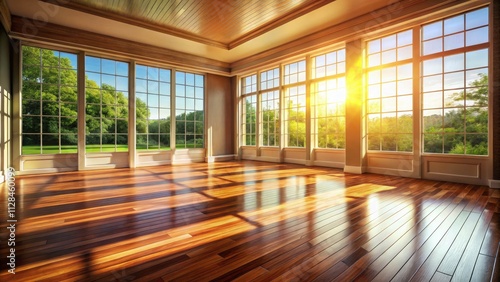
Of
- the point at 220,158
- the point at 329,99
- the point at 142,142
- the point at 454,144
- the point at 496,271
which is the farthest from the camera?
the point at 220,158

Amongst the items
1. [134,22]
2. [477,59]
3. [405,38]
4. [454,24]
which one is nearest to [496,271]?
[477,59]

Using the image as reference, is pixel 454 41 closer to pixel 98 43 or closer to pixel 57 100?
pixel 98 43

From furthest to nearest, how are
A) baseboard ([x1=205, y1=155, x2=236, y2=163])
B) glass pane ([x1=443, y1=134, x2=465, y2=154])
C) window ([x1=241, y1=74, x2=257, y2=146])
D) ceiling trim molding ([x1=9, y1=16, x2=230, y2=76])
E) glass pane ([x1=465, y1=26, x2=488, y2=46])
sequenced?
1. window ([x1=241, y1=74, x2=257, y2=146])
2. baseboard ([x1=205, y1=155, x2=236, y2=163])
3. ceiling trim molding ([x1=9, y1=16, x2=230, y2=76])
4. glass pane ([x1=443, y1=134, x2=465, y2=154])
5. glass pane ([x1=465, y1=26, x2=488, y2=46])

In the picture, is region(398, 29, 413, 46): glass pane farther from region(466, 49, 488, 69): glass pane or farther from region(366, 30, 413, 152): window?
region(466, 49, 488, 69): glass pane

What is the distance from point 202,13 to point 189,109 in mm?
3466

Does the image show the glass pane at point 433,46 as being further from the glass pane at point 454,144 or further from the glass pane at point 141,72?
the glass pane at point 141,72

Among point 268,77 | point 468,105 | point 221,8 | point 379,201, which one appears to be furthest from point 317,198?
point 268,77

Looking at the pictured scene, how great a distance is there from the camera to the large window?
725 centimetres

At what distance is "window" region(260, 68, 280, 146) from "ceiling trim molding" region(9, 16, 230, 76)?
198 centimetres

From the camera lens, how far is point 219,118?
8.87 metres

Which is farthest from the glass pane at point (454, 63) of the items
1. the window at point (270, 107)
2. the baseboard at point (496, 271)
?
→ the window at point (270, 107)

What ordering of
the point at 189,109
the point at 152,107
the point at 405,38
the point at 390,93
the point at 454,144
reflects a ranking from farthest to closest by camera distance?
the point at 189,109, the point at 152,107, the point at 390,93, the point at 405,38, the point at 454,144

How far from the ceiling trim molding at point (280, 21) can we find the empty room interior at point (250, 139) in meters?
0.03

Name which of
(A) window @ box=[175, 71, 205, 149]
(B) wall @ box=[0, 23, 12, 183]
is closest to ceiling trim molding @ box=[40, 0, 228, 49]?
(B) wall @ box=[0, 23, 12, 183]
